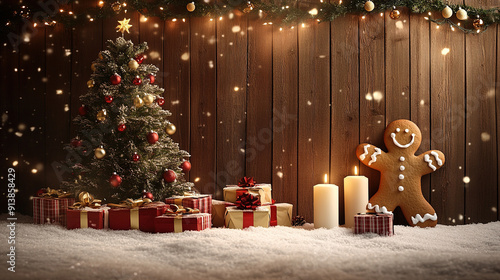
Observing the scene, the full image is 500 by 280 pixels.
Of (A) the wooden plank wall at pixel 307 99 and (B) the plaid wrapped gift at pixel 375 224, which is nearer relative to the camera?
(B) the plaid wrapped gift at pixel 375 224

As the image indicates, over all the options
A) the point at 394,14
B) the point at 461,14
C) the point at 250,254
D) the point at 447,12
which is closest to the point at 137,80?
the point at 250,254

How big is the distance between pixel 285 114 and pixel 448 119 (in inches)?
45.3

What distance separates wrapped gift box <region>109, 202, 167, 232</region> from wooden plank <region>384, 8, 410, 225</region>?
1725 mm

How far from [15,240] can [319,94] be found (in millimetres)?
2017

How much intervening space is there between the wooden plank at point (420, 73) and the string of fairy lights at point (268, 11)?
0.28 feet

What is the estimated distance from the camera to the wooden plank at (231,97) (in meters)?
2.84

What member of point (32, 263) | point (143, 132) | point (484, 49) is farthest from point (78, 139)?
point (484, 49)

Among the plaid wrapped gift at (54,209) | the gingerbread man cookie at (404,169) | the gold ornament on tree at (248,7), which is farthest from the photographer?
the gold ornament on tree at (248,7)

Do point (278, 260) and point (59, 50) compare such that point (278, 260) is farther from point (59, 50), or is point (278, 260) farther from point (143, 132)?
point (59, 50)

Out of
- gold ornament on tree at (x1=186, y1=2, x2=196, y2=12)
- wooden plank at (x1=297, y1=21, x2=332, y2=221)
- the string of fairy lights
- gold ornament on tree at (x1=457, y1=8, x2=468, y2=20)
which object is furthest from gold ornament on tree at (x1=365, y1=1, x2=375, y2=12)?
gold ornament on tree at (x1=186, y1=2, x2=196, y2=12)

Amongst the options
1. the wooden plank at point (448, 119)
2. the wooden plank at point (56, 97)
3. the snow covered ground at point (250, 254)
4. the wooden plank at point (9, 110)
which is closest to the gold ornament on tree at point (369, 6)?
the wooden plank at point (448, 119)

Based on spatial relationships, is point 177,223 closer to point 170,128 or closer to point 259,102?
point 170,128

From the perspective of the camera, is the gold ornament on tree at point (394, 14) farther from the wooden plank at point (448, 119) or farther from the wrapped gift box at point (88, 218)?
the wrapped gift box at point (88, 218)

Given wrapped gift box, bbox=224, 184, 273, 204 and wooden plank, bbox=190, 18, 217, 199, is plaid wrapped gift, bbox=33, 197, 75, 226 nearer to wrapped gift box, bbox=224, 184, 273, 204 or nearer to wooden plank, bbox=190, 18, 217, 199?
wooden plank, bbox=190, 18, 217, 199
